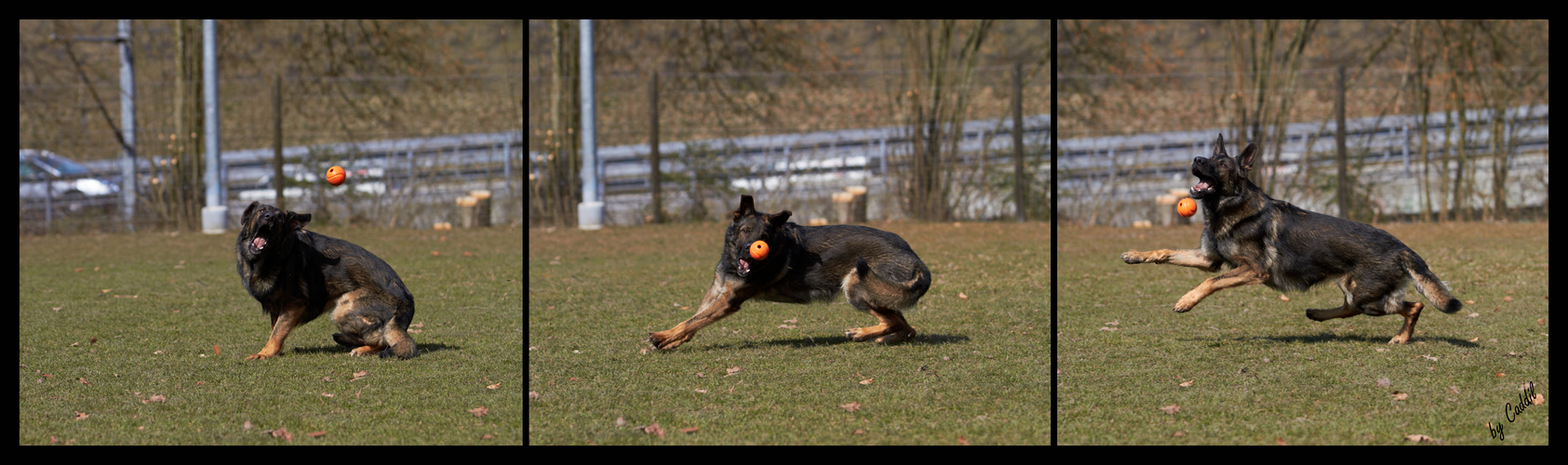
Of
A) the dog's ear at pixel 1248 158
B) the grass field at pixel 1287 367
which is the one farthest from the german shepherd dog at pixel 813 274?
the dog's ear at pixel 1248 158

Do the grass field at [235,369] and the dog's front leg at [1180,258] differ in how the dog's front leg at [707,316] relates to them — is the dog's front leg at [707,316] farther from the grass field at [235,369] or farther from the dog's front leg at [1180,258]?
the dog's front leg at [1180,258]

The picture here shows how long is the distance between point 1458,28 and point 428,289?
1493cm

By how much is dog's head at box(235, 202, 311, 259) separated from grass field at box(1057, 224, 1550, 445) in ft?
13.8

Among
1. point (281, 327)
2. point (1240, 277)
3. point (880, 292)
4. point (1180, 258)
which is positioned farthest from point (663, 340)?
point (1240, 277)

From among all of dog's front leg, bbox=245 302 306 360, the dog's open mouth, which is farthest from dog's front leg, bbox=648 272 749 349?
the dog's open mouth

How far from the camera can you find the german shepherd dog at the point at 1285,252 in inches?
266

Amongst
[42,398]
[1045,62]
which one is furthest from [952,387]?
[1045,62]

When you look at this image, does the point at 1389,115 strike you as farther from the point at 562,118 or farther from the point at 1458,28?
the point at 562,118

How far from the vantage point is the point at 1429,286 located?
21.9ft

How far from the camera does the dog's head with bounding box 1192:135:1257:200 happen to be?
6.75 metres

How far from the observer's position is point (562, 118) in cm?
1748

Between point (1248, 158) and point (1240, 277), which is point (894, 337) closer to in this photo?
point (1240, 277)

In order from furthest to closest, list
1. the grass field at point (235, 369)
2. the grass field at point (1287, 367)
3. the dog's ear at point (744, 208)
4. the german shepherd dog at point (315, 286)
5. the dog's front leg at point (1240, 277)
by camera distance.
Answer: the dog's front leg at point (1240, 277)
the german shepherd dog at point (315, 286)
the dog's ear at point (744, 208)
the grass field at point (235, 369)
the grass field at point (1287, 367)

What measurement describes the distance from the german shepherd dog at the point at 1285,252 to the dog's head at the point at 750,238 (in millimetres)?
2202
